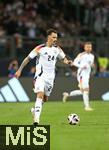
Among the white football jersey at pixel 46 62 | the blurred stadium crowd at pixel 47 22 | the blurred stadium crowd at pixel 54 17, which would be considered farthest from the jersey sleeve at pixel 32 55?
the blurred stadium crowd at pixel 54 17

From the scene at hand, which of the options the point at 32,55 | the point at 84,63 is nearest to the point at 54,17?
the point at 84,63

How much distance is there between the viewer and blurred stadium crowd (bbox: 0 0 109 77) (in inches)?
1190

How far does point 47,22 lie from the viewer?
3312 centimetres

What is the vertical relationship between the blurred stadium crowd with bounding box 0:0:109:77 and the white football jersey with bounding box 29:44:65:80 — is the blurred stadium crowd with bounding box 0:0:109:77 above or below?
above

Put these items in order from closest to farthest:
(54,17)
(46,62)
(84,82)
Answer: (46,62)
(84,82)
(54,17)

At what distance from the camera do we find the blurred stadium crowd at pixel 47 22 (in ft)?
99.1

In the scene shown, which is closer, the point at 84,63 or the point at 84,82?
the point at 84,82

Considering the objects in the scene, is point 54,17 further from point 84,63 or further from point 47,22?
point 84,63

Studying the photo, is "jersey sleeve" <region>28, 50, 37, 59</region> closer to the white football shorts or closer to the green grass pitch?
the green grass pitch

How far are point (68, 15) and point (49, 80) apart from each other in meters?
17.5

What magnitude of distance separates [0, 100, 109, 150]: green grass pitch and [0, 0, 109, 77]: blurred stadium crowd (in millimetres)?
5773

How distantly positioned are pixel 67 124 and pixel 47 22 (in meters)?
16.3

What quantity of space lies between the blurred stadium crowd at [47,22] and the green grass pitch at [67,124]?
227 inches

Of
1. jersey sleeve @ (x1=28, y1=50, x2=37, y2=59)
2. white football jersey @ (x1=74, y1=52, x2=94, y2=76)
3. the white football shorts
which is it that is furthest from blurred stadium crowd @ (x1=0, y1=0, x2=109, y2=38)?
jersey sleeve @ (x1=28, y1=50, x2=37, y2=59)
